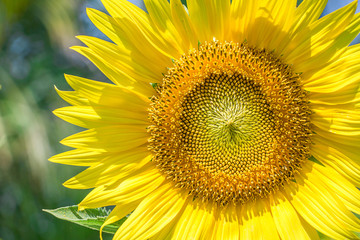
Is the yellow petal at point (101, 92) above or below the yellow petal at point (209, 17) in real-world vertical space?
below

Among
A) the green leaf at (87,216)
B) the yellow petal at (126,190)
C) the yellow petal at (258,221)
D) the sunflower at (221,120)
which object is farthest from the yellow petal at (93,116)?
the yellow petal at (258,221)

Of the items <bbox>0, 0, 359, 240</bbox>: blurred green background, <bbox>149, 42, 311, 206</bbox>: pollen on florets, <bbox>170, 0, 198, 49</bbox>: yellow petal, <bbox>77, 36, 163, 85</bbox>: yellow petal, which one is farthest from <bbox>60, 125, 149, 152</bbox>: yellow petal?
<bbox>0, 0, 359, 240</bbox>: blurred green background

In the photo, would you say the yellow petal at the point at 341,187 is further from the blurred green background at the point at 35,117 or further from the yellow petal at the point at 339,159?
the blurred green background at the point at 35,117

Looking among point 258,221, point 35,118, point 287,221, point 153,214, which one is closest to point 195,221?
point 153,214

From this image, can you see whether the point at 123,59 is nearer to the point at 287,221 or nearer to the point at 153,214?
the point at 153,214

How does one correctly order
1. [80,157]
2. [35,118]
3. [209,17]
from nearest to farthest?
[209,17]
[80,157]
[35,118]
